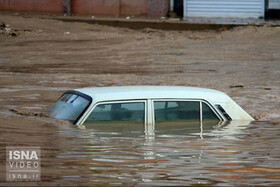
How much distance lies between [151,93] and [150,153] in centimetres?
121

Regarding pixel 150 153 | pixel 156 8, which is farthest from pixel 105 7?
pixel 150 153

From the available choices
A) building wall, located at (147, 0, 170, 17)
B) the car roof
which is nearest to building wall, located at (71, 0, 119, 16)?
building wall, located at (147, 0, 170, 17)

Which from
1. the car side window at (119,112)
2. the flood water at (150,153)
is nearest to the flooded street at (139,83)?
the flood water at (150,153)

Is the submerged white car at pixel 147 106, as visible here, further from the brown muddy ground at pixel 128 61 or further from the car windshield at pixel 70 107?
the brown muddy ground at pixel 128 61

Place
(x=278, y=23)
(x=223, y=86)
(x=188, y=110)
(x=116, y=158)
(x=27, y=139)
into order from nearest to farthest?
(x=116, y=158), (x=27, y=139), (x=188, y=110), (x=223, y=86), (x=278, y=23)

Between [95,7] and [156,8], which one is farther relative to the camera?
[156,8]

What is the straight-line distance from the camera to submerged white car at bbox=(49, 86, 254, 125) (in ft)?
29.1

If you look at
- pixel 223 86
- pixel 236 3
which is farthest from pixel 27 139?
pixel 236 3

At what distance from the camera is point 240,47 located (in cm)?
2372

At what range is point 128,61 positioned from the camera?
68.6 ft

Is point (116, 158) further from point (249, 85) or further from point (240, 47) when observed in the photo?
point (240, 47)

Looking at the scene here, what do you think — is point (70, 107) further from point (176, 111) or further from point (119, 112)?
point (176, 111)

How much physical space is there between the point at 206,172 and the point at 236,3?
80.3ft

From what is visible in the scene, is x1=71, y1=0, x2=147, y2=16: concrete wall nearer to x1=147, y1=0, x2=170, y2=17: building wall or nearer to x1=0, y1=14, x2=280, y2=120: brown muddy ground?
Answer: x1=147, y1=0, x2=170, y2=17: building wall
